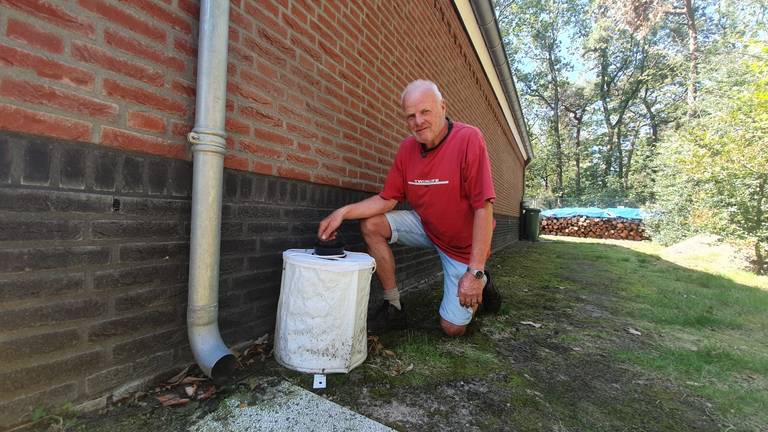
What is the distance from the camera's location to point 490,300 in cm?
296

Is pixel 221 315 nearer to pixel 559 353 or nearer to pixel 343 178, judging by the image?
pixel 343 178

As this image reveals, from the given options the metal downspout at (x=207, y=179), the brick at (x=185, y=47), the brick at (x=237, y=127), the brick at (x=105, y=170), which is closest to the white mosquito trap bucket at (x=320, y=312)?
the metal downspout at (x=207, y=179)

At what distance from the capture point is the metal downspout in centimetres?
146

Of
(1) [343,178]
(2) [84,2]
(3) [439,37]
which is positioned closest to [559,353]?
(1) [343,178]

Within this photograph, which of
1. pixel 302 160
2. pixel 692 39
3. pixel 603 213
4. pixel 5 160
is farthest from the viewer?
pixel 692 39

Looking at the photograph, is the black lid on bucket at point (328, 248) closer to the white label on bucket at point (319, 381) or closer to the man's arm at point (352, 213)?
the man's arm at point (352, 213)

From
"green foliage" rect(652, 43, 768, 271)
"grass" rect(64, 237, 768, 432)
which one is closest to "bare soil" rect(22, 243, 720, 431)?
"grass" rect(64, 237, 768, 432)

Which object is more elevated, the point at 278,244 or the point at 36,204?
the point at 36,204

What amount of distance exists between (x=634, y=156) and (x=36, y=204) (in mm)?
30247

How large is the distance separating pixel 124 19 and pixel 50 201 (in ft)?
2.23

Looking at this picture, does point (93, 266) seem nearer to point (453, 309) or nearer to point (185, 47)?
point (185, 47)

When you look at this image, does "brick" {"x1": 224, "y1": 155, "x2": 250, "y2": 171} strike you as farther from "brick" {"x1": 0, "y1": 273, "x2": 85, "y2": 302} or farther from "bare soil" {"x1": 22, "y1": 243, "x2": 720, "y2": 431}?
"bare soil" {"x1": 22, "y1": 243, "x2": 720, "y2": 431}

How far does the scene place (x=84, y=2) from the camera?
1193 millimetres

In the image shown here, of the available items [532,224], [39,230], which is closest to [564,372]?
[39,230]
